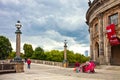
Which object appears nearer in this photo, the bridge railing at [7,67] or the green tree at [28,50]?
the bridge railing at [7,67]

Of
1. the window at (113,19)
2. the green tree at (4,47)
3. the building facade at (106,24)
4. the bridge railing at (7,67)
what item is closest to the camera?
the bridge railing at (7,67)

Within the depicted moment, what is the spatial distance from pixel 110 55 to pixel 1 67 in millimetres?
16798

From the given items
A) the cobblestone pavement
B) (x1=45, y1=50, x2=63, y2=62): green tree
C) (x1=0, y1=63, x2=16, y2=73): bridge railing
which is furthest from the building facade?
(x1=45, y1=50, x2=63, y2=62): green tree

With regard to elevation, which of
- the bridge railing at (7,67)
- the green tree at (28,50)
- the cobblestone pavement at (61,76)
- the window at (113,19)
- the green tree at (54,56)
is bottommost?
the cobblestone pavement at (61,76)

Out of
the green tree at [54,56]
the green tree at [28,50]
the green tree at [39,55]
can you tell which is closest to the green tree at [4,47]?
the green tree at [39,55]

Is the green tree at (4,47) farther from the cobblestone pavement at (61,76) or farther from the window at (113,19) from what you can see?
the cobblestone pavement at (61,76)

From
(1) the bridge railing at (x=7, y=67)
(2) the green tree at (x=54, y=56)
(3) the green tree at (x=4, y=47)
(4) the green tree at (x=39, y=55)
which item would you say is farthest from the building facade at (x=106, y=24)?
(2) the green tree at (x=54, y=56)

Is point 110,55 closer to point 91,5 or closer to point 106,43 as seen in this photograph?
point 106,43

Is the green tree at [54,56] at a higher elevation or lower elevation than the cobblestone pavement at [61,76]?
Answer: higher

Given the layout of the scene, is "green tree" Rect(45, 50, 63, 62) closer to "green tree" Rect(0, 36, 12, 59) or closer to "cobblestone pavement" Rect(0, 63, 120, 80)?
"green tree" Rect(0, 36, 12, 59)

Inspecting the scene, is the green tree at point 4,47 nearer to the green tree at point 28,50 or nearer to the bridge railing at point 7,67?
the green tree at point 28,50

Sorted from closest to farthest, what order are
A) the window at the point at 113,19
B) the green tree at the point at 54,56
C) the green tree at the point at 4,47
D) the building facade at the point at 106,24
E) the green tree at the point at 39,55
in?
the building facade at the point at 106,24 → the window at the point at 113,19 → the green tree at the point at 4,47 → the green tree at the point at 39,55 → the green tree at the point at 54,56

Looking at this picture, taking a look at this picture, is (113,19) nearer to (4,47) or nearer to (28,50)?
(4,47)

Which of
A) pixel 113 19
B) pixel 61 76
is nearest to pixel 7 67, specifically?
pixel 61 76
